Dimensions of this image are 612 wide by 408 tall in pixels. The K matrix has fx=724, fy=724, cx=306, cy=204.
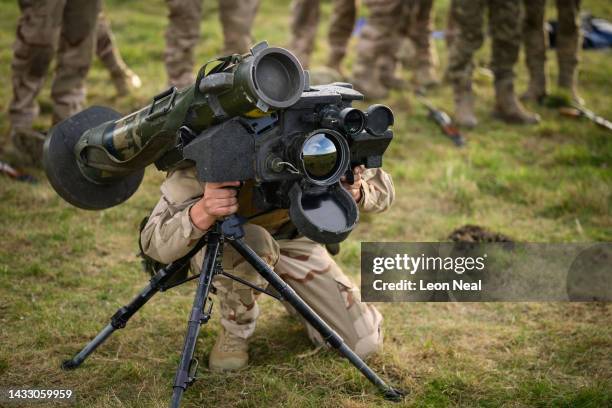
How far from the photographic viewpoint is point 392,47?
862 centimetres

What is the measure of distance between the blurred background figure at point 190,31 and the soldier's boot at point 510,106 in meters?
2.88

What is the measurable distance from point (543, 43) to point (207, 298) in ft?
23.4

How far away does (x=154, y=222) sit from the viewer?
9.75ft

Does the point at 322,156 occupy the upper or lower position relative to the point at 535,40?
upper

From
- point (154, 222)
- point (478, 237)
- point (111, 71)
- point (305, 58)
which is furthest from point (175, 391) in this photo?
point (305, 58)

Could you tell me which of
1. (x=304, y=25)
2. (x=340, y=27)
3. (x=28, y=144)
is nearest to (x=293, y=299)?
(x=28, y=144)

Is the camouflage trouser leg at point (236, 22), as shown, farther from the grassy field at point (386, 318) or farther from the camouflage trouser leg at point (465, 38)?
the camouflage trouser leg at point (465, 38)

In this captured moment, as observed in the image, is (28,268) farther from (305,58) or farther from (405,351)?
(305,58)

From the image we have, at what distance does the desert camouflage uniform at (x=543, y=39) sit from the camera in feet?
28.2

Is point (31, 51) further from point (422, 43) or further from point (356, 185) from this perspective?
point (422, 43)

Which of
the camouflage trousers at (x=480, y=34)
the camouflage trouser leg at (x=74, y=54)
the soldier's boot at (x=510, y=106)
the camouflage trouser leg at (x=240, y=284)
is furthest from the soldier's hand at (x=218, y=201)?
the soldier's boot at (x=510, y=106)

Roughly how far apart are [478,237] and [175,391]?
2.99m

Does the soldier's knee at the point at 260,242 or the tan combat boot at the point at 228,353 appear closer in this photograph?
the soldier's knee at the point at 260,242

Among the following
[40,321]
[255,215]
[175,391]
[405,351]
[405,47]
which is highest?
[255,215]
